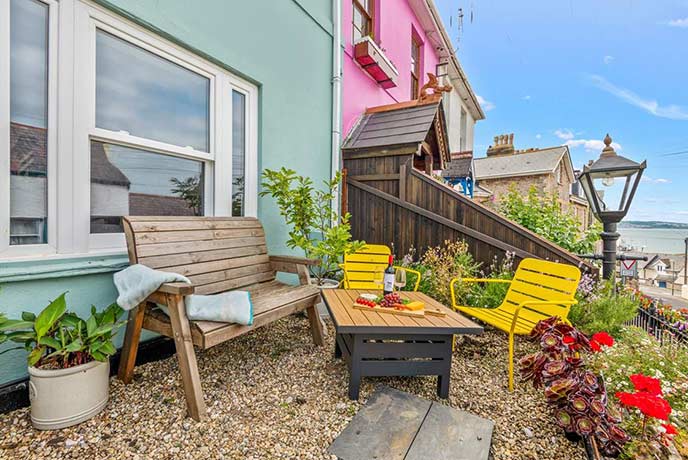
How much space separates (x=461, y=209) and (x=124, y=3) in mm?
4010

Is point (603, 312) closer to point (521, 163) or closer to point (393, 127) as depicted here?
point (393, 127)

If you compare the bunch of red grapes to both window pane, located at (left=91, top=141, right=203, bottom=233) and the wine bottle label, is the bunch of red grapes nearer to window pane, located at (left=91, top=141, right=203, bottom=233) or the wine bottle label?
the wine bottle label

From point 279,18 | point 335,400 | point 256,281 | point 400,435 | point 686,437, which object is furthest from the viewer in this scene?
point 279,18

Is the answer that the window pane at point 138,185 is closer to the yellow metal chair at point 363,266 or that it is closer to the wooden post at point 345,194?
the yellow metal chair at point 363,266

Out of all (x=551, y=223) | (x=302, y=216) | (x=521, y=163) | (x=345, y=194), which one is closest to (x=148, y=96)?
(x=302, y=216)

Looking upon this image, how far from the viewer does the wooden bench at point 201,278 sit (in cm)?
173

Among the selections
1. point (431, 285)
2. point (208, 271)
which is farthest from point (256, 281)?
point (431, 285)

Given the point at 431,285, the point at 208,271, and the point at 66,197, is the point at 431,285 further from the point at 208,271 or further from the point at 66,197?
the point at 66,197

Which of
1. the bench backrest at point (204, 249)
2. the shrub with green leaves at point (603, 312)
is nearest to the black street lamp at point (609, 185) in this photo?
the shrub with green leaves at point (603, 312)

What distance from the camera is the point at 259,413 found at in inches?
71.4

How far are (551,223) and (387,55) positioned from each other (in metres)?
4.60

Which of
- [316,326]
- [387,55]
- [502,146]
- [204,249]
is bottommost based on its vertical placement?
[316,326]

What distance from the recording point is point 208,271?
2.47 m

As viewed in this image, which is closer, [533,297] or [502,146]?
[533,297]
